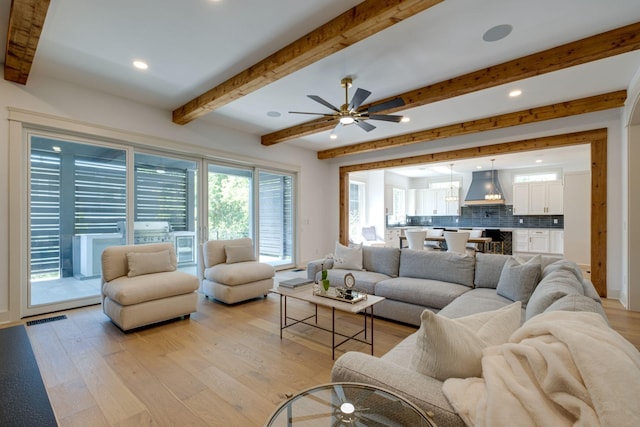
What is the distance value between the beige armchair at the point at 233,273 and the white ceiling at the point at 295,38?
2.18 m

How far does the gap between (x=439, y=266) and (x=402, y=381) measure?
2.64m

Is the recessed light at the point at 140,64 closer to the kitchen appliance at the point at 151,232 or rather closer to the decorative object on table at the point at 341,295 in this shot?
the kitchen appliance at the point at 151,232

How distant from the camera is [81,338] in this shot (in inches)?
118

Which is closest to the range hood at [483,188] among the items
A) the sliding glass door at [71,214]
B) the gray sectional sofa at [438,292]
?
the gray sectional sofa at [438,292]

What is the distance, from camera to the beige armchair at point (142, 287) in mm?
3123

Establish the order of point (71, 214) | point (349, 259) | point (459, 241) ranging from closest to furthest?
point (71, 214) → point (349, 259) → point (459, 241)

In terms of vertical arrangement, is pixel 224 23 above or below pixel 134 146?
above

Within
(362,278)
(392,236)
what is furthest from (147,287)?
(392,236)

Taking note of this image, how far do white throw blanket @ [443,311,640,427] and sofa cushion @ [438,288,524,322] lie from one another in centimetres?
148

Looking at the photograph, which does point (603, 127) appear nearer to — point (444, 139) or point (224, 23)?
point (444, 139)

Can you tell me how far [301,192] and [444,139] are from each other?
321 centimetres

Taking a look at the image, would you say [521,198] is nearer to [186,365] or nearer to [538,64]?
[538,64]

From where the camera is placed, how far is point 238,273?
4.09m

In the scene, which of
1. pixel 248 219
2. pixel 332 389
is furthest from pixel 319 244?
pixel 332 389
